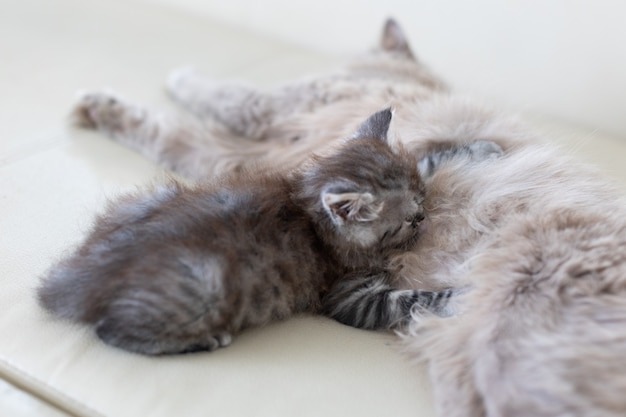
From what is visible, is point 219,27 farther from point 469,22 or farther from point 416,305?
point 416,305

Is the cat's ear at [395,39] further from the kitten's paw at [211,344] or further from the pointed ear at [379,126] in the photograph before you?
the kitten's paw at [211,344]

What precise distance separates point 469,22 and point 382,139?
1037 millimetres

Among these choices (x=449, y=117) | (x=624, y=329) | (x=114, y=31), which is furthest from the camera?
(x=114, y=31)

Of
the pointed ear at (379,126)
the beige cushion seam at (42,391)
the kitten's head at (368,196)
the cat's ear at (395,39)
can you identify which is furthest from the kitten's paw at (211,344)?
the cat's ear at (395,39)

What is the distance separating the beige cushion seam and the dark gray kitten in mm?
113

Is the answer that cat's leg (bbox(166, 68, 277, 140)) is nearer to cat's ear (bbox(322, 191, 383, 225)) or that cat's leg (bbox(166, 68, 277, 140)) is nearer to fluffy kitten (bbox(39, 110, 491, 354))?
fluffy kitten (bbox(39, 110, 491, 354))

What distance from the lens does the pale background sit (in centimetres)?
207

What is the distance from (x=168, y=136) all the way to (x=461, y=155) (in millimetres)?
851

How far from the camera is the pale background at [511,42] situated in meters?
2.07

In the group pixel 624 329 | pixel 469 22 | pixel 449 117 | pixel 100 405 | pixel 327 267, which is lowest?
pixel 100 405

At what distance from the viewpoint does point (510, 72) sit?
2.28 m

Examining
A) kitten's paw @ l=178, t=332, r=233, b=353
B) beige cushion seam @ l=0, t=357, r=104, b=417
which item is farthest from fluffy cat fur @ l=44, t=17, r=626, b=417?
beige cushion seam @ l=0, t=357, r=104, b=417

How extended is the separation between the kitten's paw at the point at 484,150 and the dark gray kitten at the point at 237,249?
0.46 feet

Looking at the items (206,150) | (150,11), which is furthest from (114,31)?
(206,150)
